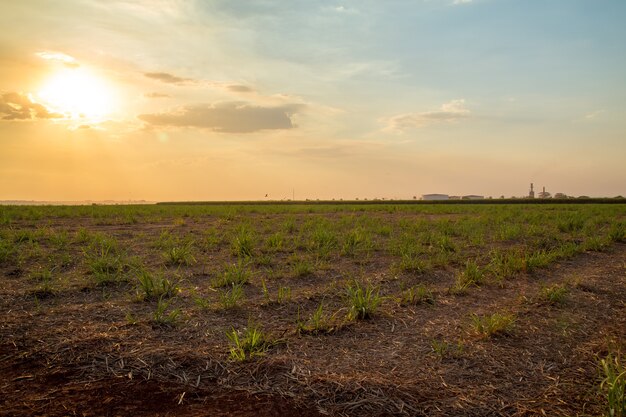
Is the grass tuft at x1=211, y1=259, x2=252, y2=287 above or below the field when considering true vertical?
above

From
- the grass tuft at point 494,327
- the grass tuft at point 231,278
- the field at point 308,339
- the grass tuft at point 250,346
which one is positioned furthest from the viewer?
the grass tuft at point 231,278

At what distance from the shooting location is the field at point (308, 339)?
3.55 m

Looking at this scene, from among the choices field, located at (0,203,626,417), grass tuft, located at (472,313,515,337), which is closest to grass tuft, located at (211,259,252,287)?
field, located at (0,203,626,417)

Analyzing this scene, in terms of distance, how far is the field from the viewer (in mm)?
3553

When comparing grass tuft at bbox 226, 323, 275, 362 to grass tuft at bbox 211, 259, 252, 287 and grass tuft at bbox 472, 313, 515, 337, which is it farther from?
grass tuft at bbox 472, 313, 515, 337

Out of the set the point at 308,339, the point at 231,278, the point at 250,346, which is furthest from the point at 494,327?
the point at 231,278

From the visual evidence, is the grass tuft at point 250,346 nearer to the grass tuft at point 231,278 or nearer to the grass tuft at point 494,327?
the grass tuft at point 231,278

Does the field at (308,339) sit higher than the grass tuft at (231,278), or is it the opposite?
the grass tuft at (231,278)

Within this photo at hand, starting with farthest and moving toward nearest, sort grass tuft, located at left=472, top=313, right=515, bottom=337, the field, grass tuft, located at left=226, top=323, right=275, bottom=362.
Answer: grass tuft, located at left=472, top=313, right=515, bottom=337 < grass tuft, located at left=226, top=323, right=275, bottom=362 < the field

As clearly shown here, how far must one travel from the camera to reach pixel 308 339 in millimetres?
4828

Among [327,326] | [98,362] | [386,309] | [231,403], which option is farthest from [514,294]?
[98,362]

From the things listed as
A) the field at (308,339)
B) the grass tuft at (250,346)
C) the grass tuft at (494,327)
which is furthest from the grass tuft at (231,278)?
the grass tuft at (494,327)

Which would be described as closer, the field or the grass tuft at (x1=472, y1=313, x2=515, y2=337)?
the field

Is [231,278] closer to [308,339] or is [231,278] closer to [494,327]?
[308,339]
